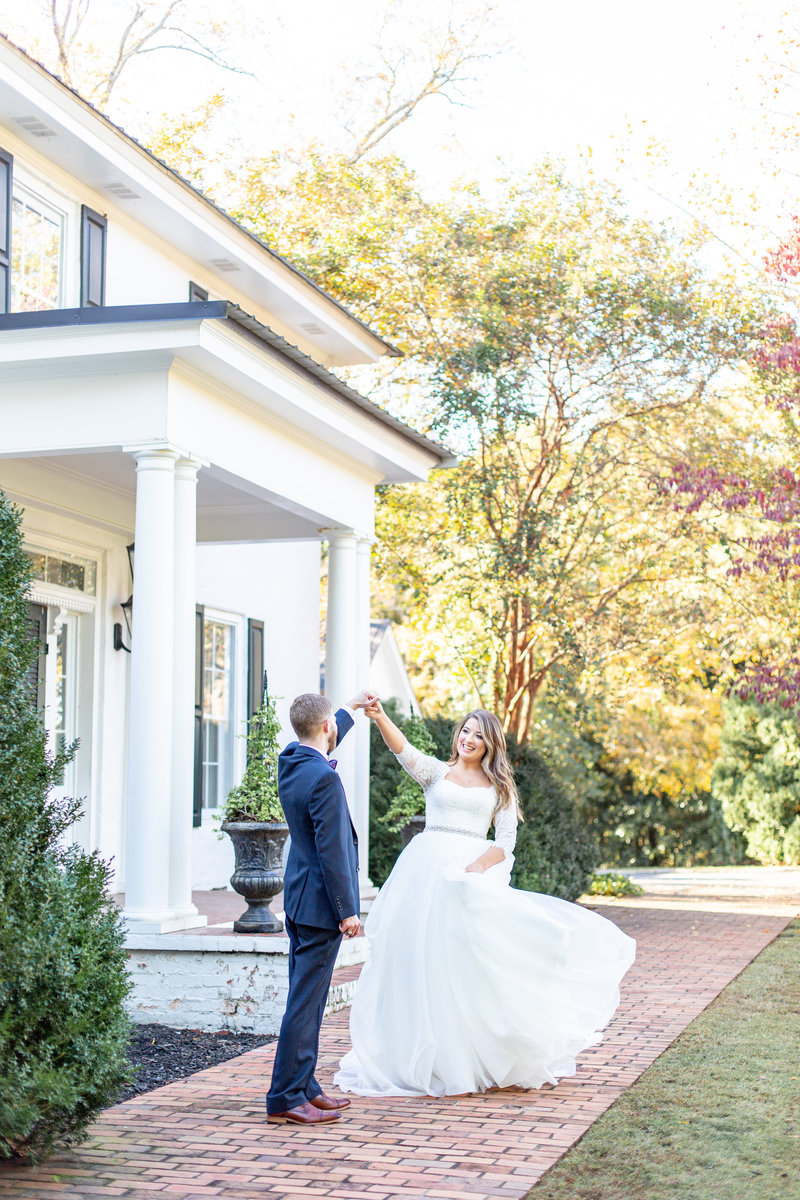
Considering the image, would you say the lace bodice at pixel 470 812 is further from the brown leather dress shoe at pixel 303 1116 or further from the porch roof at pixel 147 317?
the porch roof at pixel 147 317

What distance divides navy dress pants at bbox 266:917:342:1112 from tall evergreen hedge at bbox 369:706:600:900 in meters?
8.01

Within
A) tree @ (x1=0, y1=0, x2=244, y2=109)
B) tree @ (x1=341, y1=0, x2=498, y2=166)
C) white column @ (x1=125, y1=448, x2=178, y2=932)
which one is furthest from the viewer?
tree @ (x1=0, y1=0, x2=244, y2=109)

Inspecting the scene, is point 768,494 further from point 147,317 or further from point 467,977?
point 467,977

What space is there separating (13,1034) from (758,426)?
46.4ft

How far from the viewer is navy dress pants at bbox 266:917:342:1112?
5.77m

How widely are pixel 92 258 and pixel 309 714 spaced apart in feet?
21.8

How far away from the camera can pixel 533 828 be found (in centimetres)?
1423

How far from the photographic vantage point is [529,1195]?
4.84 meters

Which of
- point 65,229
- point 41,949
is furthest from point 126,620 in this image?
point 41,949

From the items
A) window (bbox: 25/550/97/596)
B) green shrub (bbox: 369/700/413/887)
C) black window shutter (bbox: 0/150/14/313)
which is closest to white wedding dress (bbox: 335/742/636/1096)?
window (bbox: 25/550/97/596)

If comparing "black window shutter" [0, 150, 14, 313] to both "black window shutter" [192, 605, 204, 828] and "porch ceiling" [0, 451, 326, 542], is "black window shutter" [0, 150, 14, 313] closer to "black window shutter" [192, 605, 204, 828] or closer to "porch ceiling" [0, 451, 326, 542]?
"porch ceiling" [0, 451, 326, 542]

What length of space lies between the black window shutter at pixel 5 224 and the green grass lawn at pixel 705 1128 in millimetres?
7269

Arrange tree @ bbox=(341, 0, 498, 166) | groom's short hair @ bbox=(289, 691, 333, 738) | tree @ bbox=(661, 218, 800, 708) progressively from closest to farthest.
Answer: groom's short hair @ bbox=(289, 691, 333, 738) → tree @ bbox=(661, 218, 800, 708) → tree @ bbox=(341, 0, 498, 166)

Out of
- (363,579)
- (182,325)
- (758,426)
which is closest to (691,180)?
(758,426)
